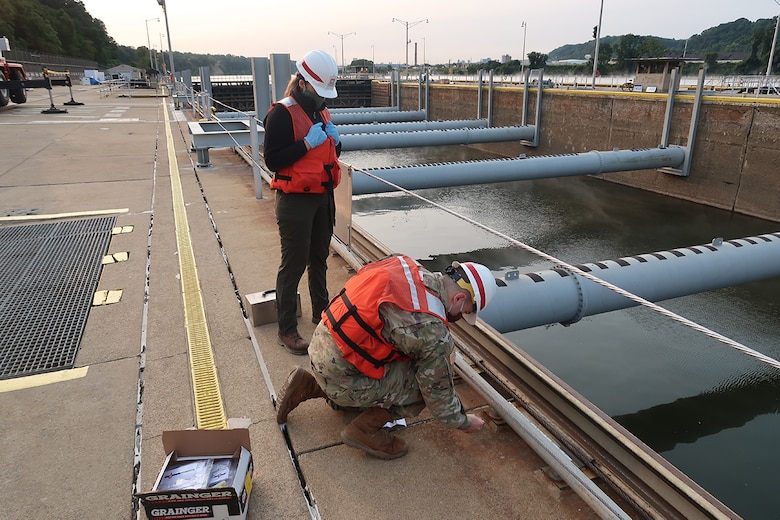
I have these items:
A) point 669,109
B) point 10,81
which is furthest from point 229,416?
point 10,81

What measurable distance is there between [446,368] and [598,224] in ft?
33.6

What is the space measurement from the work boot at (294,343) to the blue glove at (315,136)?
4.04ft

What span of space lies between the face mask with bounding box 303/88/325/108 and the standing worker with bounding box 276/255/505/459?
127 centimetres

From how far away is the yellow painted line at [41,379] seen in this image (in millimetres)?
2996

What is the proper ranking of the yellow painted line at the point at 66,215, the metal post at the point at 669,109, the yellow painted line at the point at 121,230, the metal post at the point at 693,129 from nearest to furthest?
the yellow painted line at the point at 121,230, the yellow painted line at the point at 66,215, the metal post at the point at 693,129, the metal post at the point at 669,109

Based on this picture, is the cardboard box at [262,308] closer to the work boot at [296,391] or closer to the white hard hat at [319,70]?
the work boot at [296,391]

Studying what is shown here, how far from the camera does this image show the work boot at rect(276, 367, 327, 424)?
2525mm

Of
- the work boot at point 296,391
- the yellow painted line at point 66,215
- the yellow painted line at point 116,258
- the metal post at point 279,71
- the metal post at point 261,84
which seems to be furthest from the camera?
the metal post at point 261,84

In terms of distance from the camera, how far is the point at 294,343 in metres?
3.30

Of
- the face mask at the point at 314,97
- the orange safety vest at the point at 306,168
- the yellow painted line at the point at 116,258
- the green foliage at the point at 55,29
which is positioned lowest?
the yellow painted line at the point at 116,258

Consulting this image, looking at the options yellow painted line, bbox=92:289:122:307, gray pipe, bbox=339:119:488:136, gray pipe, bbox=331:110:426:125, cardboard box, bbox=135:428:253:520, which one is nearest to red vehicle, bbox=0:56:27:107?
gray pipe, bbox=331:110:426:125

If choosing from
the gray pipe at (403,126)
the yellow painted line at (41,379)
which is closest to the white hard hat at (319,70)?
the yellow painted line at (41,379)

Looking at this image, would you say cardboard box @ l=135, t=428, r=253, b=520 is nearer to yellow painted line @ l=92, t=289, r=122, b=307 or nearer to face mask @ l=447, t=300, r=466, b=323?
face mask @ l=447, t=300, r=466, b=323

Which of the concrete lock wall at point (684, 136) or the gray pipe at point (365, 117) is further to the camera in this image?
the gray pipe at point (365, 117)
